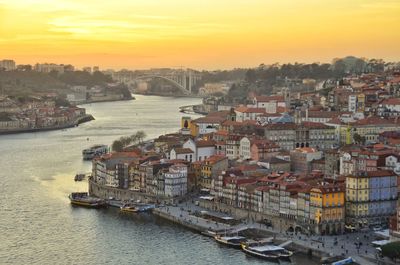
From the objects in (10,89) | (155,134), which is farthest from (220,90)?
(155,134)

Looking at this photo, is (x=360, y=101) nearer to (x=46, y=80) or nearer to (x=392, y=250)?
(x=392, y=250)

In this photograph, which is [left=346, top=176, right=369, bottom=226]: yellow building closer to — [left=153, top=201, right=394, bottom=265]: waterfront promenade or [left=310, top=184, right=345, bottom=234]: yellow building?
[left=310, top=184, right=345, bottom=234]: yellow building

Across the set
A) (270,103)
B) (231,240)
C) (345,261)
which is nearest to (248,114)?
(270,103)

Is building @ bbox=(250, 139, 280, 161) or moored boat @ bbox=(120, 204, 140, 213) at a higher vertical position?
building @ bbox=(250, 139, 280, 161)

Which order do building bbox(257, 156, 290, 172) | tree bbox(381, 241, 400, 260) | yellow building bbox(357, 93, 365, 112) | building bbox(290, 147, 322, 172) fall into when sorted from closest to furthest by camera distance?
tree bbox(381, 241, 400, 260)
building bbox(257, 156, 290, 172)
building bbox(290, 147, 322, 172)
yellow building bbox(357, 93, 365, 112)

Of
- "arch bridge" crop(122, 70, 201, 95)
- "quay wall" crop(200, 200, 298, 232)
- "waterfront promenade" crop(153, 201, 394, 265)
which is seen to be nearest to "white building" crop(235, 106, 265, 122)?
"quay wall" crop(200, 200, 298, 232)

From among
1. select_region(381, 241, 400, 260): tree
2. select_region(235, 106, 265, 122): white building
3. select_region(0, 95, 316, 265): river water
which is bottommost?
select_region(0, 95, 316, 265): river water

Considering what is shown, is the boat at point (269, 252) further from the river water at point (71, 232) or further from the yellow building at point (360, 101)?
the yellow building at point (360, 101)
